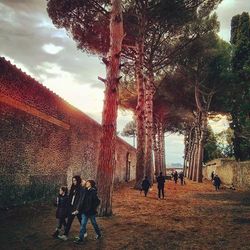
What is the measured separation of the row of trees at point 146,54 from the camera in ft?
37.9

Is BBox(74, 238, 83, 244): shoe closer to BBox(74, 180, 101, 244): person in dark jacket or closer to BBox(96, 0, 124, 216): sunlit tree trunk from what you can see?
BBox(74, 180, 101, 244): person in dark jacket

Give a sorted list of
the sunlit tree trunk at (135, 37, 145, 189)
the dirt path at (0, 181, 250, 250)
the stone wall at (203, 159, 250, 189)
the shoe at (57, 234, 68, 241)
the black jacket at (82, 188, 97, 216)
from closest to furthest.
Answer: the dirt path at (0, 181, 250, 250), the black jacket at (82, 188, 97, 216), the shoe at (57, 234, 68, 241), the sunlit tree trunk at (135, 37, 145, 189), the stone wall at (203, 159, 250, 189)

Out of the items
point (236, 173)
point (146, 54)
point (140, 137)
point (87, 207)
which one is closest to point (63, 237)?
point (87, 207)

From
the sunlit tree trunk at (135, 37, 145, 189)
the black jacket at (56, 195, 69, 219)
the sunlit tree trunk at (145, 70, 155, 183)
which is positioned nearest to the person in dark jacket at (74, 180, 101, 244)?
the black jacket at (56, 195, 69, 219)

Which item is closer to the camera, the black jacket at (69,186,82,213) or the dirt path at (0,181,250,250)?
the dirt path at (0,181,250,250)

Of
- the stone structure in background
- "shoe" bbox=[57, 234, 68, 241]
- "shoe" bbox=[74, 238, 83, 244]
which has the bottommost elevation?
"shoe" bbox=[74, 238, 83, 244]

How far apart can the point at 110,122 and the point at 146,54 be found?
50.7 ft

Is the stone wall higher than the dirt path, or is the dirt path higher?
the stone wall

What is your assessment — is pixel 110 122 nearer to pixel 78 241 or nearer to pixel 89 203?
pixel 89 203

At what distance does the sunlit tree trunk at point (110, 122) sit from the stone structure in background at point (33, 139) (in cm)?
243

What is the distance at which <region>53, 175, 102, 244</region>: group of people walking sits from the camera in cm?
732

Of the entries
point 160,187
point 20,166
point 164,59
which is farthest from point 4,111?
point 164,59

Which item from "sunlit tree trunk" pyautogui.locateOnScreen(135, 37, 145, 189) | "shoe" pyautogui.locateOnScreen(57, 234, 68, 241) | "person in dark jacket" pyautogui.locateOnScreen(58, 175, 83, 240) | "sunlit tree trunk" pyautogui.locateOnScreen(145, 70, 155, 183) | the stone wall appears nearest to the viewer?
"shoe" pyautogui.locateOnScreen(57, 234, 68, 241)

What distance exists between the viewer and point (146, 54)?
2569 cm
